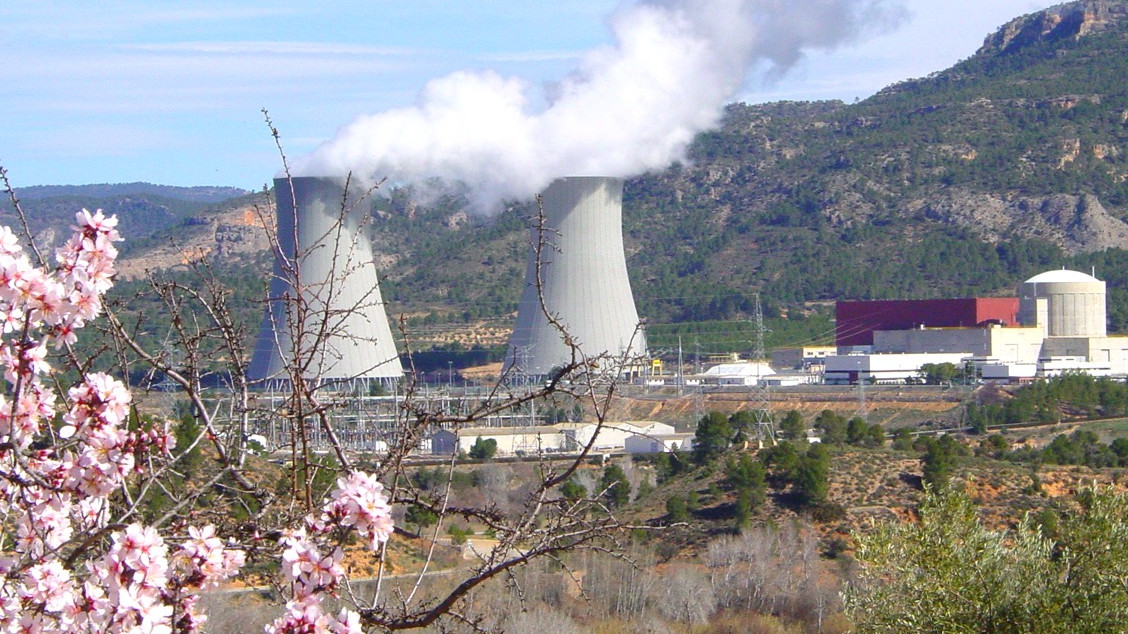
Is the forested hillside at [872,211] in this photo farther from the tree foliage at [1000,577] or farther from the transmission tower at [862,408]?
the tree foliage at [1000,577]

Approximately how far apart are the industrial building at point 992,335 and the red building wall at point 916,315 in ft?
0.10

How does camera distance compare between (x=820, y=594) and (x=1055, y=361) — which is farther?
(x=1055, y=361)

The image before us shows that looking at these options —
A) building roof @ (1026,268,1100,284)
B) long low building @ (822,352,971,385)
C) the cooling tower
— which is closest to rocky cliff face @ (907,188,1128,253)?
building roof @ (1026,268,1100,284)

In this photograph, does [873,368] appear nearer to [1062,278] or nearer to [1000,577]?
[1062,278]

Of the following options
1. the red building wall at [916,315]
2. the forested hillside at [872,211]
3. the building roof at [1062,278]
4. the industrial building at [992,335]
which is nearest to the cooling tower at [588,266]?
the industrial building at [992,335]

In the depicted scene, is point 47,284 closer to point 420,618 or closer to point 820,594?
point 420,618

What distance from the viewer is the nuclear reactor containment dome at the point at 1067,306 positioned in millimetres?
44812

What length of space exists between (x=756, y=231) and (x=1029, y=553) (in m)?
61.5

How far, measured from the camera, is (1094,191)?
6762 cm

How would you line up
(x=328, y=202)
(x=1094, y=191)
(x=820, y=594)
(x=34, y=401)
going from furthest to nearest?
(x=1094, y=191), (x=328, y=202), (x=820, y=594), (x=34, y=401)

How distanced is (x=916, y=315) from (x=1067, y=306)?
14.1 ft

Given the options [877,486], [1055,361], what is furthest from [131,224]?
[877,486]

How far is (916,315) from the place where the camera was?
46.4 m

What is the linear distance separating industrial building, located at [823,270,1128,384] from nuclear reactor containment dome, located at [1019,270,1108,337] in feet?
0.09
